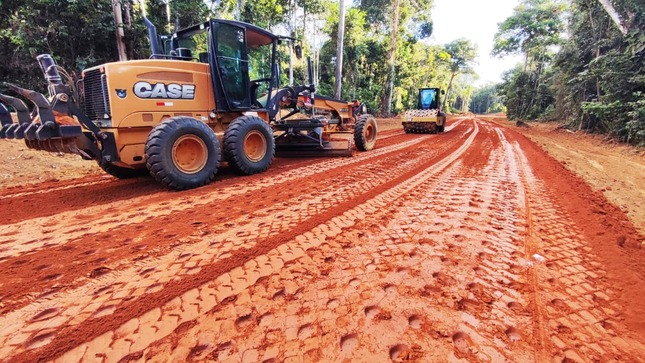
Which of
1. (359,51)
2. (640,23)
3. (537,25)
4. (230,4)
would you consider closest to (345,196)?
(640,23)

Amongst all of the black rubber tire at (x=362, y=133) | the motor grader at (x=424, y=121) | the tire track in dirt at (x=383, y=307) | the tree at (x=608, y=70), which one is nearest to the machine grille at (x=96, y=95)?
the tire track in dirt at (x=383, y=307)

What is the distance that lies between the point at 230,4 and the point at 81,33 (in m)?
10.1

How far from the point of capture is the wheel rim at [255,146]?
18.7ft

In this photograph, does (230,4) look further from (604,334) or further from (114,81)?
(604,334)

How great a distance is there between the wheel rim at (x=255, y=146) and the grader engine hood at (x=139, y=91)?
3.69 ft

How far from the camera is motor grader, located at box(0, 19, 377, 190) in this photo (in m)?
3.89

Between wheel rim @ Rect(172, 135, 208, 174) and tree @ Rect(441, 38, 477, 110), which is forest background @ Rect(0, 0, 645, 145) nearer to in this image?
wheel rim @ Rect(172, 135, 208, 174)

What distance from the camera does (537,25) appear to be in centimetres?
2702

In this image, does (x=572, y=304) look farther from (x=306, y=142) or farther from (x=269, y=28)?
(x=269, y=28)

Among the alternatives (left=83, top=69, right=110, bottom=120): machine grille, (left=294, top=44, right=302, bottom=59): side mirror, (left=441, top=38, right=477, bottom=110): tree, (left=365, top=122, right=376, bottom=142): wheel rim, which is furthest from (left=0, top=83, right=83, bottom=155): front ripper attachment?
(left=441, top=38, right=477, bottom=110): tree

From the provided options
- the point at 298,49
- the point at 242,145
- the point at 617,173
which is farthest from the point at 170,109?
the point at 617,173

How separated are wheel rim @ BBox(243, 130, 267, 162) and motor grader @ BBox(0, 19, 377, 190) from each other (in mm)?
20

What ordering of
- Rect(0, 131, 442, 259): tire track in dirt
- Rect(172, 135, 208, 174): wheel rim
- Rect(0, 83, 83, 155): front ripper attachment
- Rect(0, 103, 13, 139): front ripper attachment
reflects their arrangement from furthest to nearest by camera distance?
Rect(172, 135, 208, 174): wheel rim < Rect(0, 103, 13, 139): front ripper attachment < Rect(0, 83, 83, 155): front ripper attachment < Rect(0, 131, 442, 259): tire track in dirt

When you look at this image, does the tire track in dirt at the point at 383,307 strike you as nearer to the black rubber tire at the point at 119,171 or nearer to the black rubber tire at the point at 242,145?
the black rubber tire at the point at 242,145
